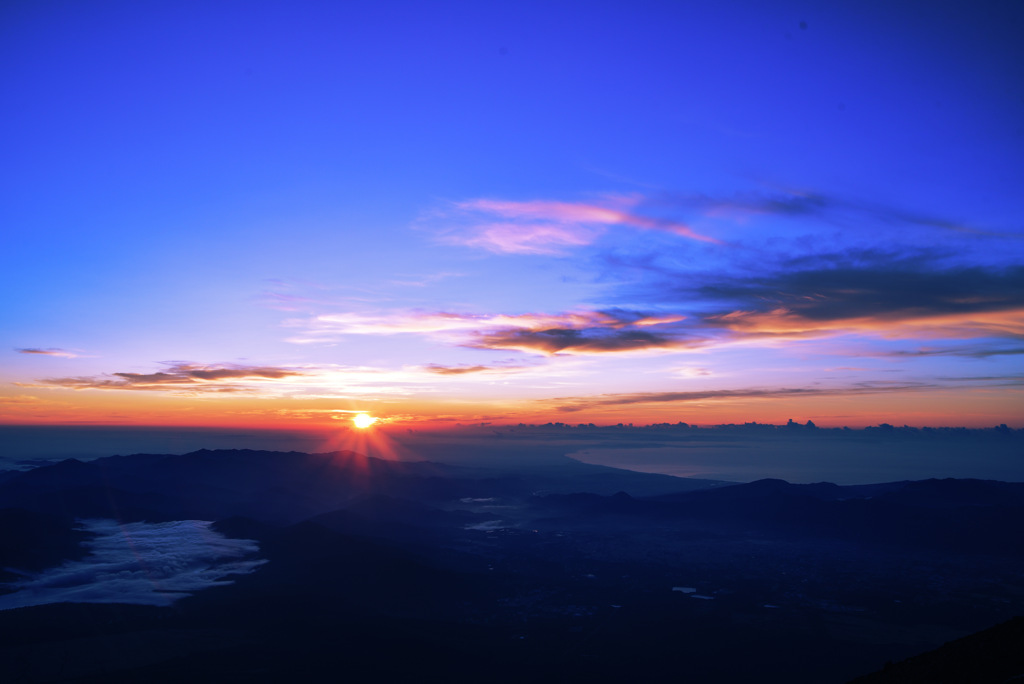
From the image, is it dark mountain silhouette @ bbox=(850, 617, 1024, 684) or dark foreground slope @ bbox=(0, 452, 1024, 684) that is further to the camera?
dark foreground slope @ bbox=(0, 452, 1024, 684)

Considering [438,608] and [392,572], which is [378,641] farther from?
[392,572]

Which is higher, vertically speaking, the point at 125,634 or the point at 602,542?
the point at 125,634

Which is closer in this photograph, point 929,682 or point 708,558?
point 929,682

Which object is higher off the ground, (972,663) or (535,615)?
(972,663)

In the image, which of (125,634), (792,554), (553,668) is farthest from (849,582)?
(125,634)

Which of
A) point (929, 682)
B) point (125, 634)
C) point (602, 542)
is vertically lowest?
point (602, 542)

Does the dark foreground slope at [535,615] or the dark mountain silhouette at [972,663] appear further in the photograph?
the dark foreground slope at [535,615]

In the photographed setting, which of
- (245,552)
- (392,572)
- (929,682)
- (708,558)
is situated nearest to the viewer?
(929,682)

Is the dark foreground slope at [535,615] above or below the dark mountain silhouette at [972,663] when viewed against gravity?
below

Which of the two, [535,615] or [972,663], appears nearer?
[972,663]

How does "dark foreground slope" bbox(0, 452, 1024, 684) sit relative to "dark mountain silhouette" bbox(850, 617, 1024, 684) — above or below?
below

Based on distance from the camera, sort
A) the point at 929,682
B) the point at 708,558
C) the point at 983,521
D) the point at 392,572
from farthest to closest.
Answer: the point at 983,521
the point at 708,558
the point at 392,572
the point at 929,682
